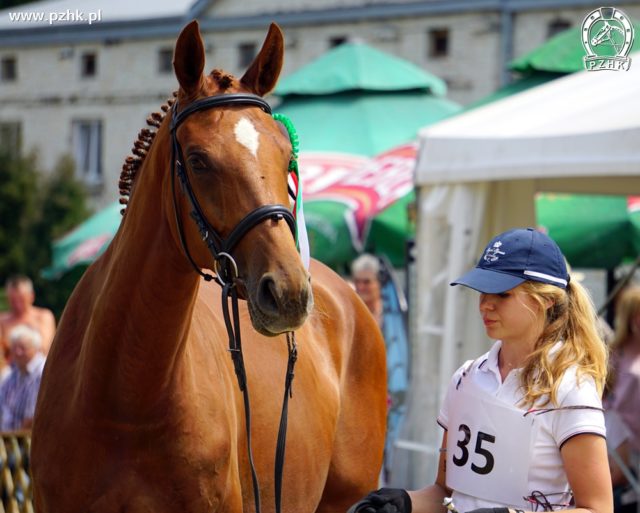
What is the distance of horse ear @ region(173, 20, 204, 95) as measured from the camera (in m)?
3.14

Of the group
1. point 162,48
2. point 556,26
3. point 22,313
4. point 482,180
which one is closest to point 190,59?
point 482,180

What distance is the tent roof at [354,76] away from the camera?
39.1 feet

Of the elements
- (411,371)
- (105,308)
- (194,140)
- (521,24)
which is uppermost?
(521,24)

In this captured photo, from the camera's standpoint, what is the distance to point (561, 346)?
2799 millimetres

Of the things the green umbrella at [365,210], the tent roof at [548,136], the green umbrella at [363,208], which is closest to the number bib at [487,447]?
the tent roof at [548,136]

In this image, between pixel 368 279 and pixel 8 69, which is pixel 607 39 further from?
pixel 8 69

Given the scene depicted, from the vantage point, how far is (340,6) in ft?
98.9

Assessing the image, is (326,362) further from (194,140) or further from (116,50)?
(116,50)

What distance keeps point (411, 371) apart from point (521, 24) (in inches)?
845

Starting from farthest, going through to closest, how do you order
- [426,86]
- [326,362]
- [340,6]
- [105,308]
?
1. [340,6]
2. [426,86]
3. [326,362]
4. [105,308]

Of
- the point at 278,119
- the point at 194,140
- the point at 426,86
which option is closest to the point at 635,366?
the point at 278,119

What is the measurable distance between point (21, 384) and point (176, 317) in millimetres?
4253

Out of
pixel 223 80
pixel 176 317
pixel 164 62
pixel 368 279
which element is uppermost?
pixel 164 62

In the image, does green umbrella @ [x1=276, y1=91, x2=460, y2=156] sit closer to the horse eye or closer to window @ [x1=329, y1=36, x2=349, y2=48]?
the horse eye
